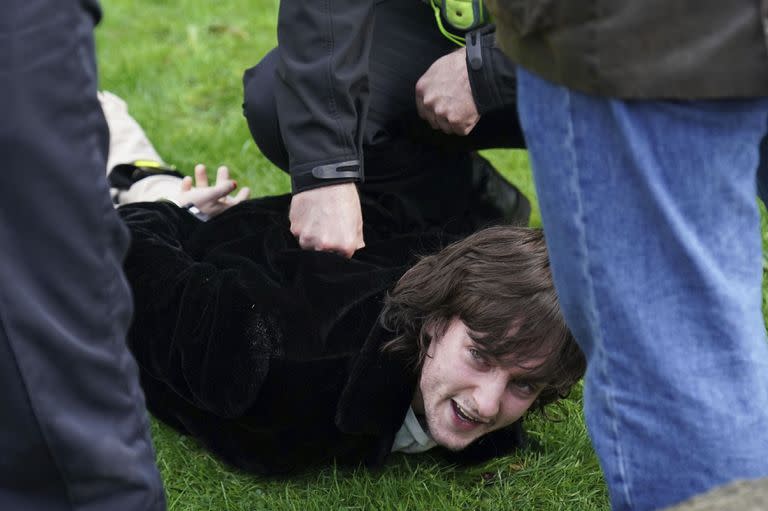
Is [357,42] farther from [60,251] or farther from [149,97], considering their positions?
[149,97]

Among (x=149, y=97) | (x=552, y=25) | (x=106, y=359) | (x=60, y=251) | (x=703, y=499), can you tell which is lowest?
(x=149, y=97)

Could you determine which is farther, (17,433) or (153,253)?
(153,253)

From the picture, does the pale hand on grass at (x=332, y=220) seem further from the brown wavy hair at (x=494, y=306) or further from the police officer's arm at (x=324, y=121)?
the brown wavy hair at (x=494, y=306)

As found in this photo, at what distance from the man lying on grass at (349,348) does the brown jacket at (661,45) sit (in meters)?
0.88

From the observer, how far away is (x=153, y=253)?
7.52 feet

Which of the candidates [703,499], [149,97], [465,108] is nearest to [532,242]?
[465,108]

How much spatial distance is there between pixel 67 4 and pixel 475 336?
1.04 meters

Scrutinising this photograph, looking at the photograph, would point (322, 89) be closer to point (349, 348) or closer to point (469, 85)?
point (469, 85)

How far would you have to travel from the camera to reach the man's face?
77.0 inches

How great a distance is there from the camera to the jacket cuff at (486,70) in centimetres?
241

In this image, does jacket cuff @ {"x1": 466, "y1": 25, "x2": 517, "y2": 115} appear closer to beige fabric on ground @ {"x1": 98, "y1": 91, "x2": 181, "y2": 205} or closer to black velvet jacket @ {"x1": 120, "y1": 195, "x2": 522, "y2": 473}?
black velvet jacket @ {"x1": 120, "y1": 195, "x2": 522, "y2": 473}

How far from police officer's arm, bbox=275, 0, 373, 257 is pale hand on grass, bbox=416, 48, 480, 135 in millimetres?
234

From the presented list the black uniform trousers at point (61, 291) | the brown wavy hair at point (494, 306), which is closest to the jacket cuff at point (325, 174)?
the brown wavy hair at point (494, 306)

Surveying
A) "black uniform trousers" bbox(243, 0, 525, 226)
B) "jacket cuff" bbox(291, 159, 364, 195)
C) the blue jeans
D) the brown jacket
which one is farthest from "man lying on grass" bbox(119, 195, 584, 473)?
the brown jacket
